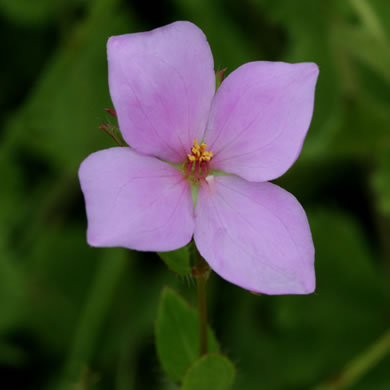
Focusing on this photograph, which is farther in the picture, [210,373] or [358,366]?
[358,366]

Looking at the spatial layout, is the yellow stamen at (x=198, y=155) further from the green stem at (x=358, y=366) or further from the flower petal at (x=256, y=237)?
the green stem at (x=358, y=366)

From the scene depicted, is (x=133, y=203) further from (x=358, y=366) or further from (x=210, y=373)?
(x=358, y=366)

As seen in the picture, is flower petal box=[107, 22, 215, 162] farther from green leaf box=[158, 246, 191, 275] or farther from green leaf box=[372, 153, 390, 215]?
green leaf box=[372, 153, 390, 215]

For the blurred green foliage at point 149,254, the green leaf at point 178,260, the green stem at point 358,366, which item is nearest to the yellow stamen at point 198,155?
the green leaf at point 178,260

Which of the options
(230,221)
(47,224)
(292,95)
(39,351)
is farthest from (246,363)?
(292,95)

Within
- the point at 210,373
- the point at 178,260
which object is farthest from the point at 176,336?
the point at 178,260
